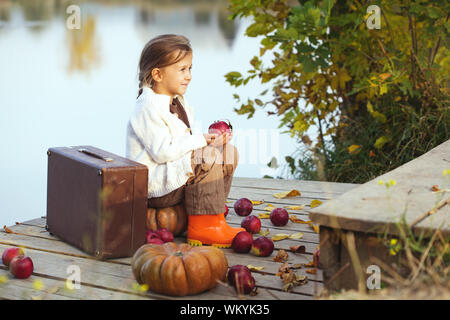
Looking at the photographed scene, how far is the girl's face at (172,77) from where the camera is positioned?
3510 millimetres

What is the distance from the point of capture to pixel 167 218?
353cm

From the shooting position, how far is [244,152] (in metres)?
7.02

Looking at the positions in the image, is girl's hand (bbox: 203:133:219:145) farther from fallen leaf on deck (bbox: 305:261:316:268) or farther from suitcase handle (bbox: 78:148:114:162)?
fallen leaf on deck (bbox: 305:261:316:268)

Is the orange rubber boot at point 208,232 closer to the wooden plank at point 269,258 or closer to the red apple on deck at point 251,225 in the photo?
the wooden plank at point 269,258

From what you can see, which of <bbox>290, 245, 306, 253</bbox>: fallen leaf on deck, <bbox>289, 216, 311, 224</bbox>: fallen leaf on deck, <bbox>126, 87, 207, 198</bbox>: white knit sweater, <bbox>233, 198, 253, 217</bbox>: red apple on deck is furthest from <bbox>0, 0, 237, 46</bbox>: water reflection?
<bbox>290, 245, 306, 253</bbox>: fallen leaf on deck

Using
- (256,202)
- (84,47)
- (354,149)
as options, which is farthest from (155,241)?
(84,47)

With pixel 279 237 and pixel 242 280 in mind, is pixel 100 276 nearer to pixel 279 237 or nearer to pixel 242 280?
pixel 242 280

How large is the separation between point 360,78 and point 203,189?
2.46m

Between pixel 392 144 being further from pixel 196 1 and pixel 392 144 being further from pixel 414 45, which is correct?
pixel 196 1

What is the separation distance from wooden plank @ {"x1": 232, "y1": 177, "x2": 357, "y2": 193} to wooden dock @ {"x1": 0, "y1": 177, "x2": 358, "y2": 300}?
23.8 inches

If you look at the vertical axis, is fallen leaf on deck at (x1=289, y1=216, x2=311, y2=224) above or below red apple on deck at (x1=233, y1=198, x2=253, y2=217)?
below

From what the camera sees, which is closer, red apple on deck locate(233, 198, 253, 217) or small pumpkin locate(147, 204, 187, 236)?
small pumpkin locate(147, 204, 187, 236)

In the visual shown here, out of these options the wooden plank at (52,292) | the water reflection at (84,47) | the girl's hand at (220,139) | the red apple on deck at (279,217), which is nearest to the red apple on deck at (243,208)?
the red apple on deck at (279,217)

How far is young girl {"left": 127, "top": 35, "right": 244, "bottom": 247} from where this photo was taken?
3.39m
